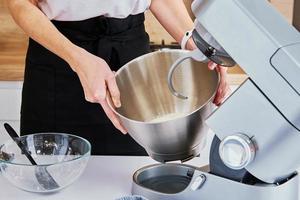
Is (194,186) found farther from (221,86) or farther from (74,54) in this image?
(74,54)

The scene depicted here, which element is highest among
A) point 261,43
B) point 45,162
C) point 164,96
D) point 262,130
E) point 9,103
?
point 261,43

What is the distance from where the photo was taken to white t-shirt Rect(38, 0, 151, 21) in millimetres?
1278

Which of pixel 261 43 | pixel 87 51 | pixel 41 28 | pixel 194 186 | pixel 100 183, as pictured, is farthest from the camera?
pixel 87 51

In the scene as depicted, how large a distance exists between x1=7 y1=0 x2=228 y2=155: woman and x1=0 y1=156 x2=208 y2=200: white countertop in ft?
0.66

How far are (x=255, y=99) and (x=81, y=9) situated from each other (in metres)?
0.63

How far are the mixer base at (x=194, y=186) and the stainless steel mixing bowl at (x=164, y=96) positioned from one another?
4cm

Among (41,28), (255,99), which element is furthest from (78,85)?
(255,99)

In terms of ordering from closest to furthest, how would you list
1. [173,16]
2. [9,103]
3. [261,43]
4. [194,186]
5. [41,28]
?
[261,43] → [194,186] → [41,28] → [173,16] → [9,103]

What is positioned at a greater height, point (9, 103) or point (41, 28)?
point (41, 28)

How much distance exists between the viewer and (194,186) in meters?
0.89

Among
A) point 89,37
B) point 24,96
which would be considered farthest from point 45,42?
point 24,96

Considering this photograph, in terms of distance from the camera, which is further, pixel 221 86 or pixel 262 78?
pixel 221 86

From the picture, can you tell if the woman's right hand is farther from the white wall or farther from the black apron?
the white wall

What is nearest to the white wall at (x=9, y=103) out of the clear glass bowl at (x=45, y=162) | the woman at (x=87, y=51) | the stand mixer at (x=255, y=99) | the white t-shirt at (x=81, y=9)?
the woman at (x=87, y=51)
